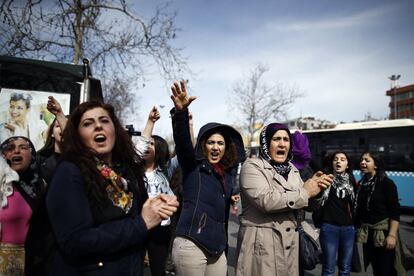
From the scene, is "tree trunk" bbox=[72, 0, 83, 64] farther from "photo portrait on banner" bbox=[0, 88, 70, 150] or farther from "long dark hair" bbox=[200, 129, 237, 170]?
"long dark hair" bbox=[200, 129, 237, 170]

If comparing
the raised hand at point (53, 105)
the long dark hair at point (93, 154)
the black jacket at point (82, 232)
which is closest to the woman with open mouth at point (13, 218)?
the raised hand at point (53, 105)

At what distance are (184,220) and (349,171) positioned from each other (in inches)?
111

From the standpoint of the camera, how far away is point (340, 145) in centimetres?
1320

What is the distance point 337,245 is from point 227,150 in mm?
2089

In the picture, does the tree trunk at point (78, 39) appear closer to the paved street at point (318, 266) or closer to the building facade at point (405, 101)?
the paved street at point (318, 266)

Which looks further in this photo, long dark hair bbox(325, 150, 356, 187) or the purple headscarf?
long dark hair bbox(325, 150, 356, 187)

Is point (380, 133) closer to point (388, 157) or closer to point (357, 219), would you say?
point (388, 157)

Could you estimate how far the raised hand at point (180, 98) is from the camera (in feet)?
7.66

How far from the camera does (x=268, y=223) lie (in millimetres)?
2711

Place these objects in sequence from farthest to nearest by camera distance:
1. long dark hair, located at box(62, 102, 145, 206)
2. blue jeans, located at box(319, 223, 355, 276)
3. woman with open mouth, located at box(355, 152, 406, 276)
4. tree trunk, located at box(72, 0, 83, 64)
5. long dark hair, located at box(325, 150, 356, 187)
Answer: tree trunk, located at box(72, 0, 83, 64), long dark hair, located at box(325, 150, 356, 187), blue jeans, located at box(319, 223, 355, 276), woman with open mouth, located at box(355, 152, 406, 276), long dark hair, located at box(62, 102, 145, 206)

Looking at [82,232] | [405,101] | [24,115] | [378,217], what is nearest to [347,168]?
[378,217]

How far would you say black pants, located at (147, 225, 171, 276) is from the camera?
376 centimetres

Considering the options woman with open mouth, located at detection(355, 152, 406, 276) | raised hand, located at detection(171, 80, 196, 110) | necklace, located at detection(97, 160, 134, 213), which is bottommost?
woman with open mouth, located at detection(355, 152, 406, 276)

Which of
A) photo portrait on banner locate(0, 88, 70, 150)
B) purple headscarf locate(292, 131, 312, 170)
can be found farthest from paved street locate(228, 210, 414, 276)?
photo portrait on banner locate(0, 88, 70, 150)
